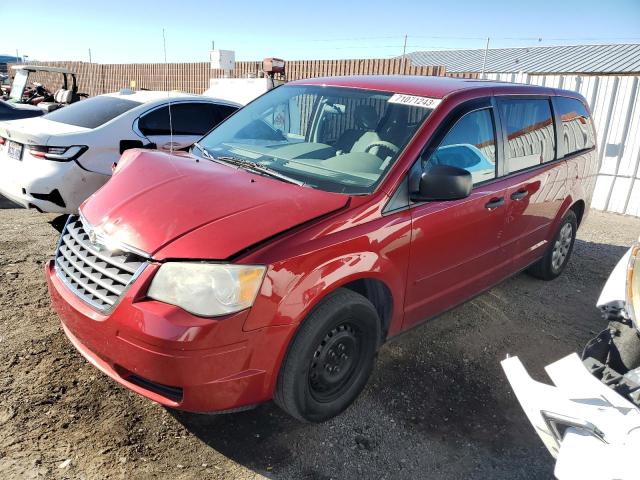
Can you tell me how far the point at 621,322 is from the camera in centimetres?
242

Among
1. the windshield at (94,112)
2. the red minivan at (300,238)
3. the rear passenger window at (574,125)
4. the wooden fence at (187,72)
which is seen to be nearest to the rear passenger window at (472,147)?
the red minivan at (300,238)

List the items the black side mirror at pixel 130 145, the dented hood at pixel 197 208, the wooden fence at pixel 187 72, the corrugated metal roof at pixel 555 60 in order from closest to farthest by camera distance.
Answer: the dented hood at pixel 197 208 < the black side mirror at pixel 130 145 < the wooden fence at pixel 187 72 < the corrugated metal roof at pixel 555 60

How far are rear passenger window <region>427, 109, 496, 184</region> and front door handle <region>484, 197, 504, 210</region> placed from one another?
0.51 feet

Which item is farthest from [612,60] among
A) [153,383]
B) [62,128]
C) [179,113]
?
[153,383]

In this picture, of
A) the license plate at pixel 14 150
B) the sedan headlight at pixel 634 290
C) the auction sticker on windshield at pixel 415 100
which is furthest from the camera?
the license plate at pixel 14 150

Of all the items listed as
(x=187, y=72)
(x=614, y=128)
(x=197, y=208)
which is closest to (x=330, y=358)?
(x=197, y=208)

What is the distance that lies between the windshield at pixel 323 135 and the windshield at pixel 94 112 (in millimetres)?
2376

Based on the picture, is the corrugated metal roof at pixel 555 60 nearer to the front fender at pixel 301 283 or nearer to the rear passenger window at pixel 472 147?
the rear passenger window at pixel 472 147

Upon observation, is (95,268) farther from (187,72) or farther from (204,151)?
(187,72)

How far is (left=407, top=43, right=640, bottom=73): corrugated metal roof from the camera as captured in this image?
18.4 metres

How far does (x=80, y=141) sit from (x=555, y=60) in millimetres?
21695

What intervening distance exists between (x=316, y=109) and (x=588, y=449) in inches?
104

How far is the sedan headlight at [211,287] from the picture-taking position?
6.86 ft

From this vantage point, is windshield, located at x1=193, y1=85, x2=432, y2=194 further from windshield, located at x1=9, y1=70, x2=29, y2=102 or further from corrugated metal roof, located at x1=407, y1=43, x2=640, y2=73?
corrugated metal roof, located at x1=407, y1=43, x2=640, y2=73
